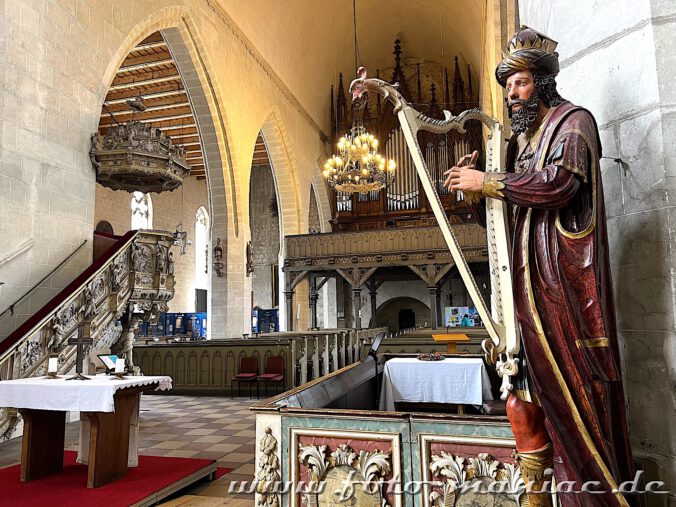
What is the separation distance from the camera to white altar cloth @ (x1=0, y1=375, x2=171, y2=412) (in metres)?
3.56

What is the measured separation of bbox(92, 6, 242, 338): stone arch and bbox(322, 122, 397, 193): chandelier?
2.71 meters

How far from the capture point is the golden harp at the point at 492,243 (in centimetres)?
159

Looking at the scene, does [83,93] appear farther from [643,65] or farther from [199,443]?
[643,65]

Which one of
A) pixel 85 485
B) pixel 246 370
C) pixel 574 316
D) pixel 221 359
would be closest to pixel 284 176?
pixel 221 359

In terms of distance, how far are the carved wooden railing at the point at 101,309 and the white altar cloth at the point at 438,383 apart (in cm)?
333

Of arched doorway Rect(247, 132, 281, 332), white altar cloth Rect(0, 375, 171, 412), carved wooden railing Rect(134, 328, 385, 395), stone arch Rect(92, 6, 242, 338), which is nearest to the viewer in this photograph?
white altar cloth Rect(0, 375, 171, 412)

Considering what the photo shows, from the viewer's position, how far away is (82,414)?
4.04 meters

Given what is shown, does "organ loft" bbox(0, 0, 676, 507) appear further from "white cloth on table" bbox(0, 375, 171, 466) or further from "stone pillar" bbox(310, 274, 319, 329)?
"stone pillar" bbox(310, 274, 319, 329)

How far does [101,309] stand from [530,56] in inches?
255

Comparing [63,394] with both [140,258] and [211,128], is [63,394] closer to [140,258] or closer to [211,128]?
[140,258]

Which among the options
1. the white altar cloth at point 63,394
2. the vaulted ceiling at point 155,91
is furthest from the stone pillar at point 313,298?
the white altar cloth at point 63,394

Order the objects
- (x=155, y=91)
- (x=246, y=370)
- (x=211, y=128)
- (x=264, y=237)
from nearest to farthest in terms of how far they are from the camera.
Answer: (x=246, y=370) → (x=211, y=128) → (x=155, y=91) → (x=264, y=237)

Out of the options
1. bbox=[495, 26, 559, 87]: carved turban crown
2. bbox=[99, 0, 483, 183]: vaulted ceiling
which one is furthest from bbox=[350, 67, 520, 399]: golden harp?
bbox=[99, 0, 483, 183]: vaulted ceiling

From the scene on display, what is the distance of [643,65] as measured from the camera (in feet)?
5.82
